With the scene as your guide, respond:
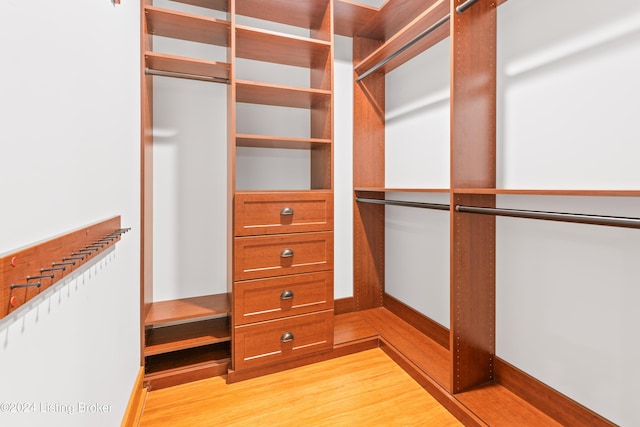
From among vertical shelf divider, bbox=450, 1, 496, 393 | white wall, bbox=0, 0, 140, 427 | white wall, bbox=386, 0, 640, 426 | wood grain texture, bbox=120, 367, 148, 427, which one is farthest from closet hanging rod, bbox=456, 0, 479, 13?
wood grain texture, bbox=120, 367, 148, 427

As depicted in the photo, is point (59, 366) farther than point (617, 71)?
No

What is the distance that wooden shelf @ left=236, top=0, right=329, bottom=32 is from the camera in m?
1.88

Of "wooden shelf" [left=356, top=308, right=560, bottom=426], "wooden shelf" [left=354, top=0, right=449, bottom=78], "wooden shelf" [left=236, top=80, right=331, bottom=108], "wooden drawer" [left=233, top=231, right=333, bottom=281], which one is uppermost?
"wooden shelf" [left=354, top=0, right=449, bottom=78]

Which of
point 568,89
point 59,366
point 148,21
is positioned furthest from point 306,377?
point 148,21

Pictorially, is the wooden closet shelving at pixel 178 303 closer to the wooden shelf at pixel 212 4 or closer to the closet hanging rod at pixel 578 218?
the wooden shelf at pixel 212 4

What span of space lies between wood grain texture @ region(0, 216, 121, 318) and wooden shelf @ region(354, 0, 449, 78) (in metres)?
1.76

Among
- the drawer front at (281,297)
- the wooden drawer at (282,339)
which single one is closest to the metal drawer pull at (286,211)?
the drawer front at (281,297)

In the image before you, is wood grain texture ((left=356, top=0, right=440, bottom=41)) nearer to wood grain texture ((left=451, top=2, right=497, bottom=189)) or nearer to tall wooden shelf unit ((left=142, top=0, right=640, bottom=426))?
tall wooden shelf unit ((left=142, top=0, right=640, bottom=426))

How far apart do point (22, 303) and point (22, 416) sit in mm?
198

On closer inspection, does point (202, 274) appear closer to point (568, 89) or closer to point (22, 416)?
point (22, 416)

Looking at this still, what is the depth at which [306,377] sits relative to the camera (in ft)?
5.75

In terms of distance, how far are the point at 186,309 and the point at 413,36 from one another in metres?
2.09

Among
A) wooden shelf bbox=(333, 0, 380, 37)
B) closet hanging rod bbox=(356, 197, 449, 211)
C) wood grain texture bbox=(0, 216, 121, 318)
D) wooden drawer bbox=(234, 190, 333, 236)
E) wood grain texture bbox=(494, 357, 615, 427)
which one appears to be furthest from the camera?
wooden shelf bbox=(333, 0, 380, 37)

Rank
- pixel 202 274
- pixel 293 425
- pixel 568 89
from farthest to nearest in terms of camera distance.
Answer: pixel 202 274 < pixel 293 425 < pixel 568 89
